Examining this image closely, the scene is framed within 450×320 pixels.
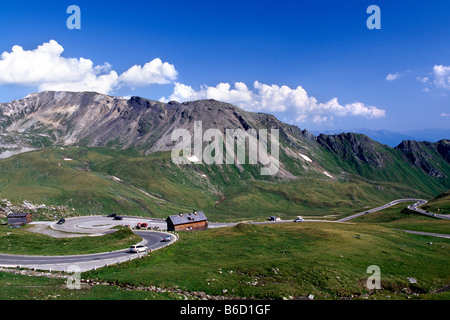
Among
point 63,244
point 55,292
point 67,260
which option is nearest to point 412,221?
point 67,260

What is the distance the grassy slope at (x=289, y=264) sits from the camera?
134ft

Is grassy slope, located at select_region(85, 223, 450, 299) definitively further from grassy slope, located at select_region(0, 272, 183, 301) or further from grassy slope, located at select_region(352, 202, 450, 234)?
grassy slope, located at select_region(352, 202, 450, 234)

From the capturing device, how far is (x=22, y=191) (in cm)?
15450

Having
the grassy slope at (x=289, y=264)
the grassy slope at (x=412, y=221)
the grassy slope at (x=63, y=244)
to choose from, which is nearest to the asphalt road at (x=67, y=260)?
the grassy slope at (x=63, y=244)

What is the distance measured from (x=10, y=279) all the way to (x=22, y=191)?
465ft

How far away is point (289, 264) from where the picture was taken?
4866 centimetres

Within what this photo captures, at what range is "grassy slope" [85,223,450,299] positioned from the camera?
40.9 meters

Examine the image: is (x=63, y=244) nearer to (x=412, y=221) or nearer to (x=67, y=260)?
(x=67, y=260)

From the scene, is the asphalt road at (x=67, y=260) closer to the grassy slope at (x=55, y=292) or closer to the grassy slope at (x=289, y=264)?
the grassy slope at (x=289, y=264)

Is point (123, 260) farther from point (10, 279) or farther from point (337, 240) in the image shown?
point (337, 240)

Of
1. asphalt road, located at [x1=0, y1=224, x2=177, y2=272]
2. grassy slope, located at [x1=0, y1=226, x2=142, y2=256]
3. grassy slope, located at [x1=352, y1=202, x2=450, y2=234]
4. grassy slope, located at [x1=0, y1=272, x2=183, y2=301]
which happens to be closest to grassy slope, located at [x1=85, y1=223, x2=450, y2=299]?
asphalt road, located at [x1=0, y1=224, x2=177, y2=272]
